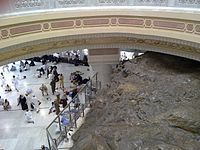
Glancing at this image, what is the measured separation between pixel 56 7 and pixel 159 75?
311 centimetres

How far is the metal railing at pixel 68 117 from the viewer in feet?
26.5

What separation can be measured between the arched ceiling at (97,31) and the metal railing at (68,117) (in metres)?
1.57

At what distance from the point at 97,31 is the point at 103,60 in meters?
2.05

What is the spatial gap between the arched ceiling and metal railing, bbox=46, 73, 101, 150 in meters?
1.57

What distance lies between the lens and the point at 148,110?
7301 mm

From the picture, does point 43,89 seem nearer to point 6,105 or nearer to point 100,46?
point 6,105

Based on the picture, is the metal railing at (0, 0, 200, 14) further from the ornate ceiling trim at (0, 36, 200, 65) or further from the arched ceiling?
the ornate ceiling trim at (0, 36, 200, 65)

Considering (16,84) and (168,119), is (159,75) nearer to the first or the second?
(168,119)

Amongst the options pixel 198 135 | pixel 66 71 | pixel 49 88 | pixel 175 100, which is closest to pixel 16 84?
pixel 49 88

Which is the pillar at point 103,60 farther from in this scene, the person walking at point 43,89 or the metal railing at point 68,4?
the person walking at point 43,89

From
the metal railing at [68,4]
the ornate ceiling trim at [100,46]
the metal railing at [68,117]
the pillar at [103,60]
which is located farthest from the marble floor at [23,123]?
the metal railing at [68,4]

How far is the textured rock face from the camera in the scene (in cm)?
639

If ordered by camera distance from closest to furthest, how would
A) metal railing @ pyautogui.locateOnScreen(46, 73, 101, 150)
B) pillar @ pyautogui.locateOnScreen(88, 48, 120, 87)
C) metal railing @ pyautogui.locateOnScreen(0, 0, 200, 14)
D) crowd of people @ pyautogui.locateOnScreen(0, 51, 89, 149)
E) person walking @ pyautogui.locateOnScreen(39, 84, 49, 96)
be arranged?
metal railing @ pyautogui.locateOnScreen(0, 0, 200, 14) → metal railing @ pyautogui.locateOnScreen(46, 73, 101, 150) → pillar @ pyautogui.locateOnScreen(88, 48, 120, 87) → crowd of people @ pyautogui.locateOnScreen(0, 51, 89, 149) → person walking @ pyautogui.locateOnScreen(39, 84, 49, 96)

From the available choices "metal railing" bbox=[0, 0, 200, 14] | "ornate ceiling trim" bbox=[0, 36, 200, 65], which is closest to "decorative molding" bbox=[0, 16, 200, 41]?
"metal railing" bbox=[0, 0, 200, 14]
